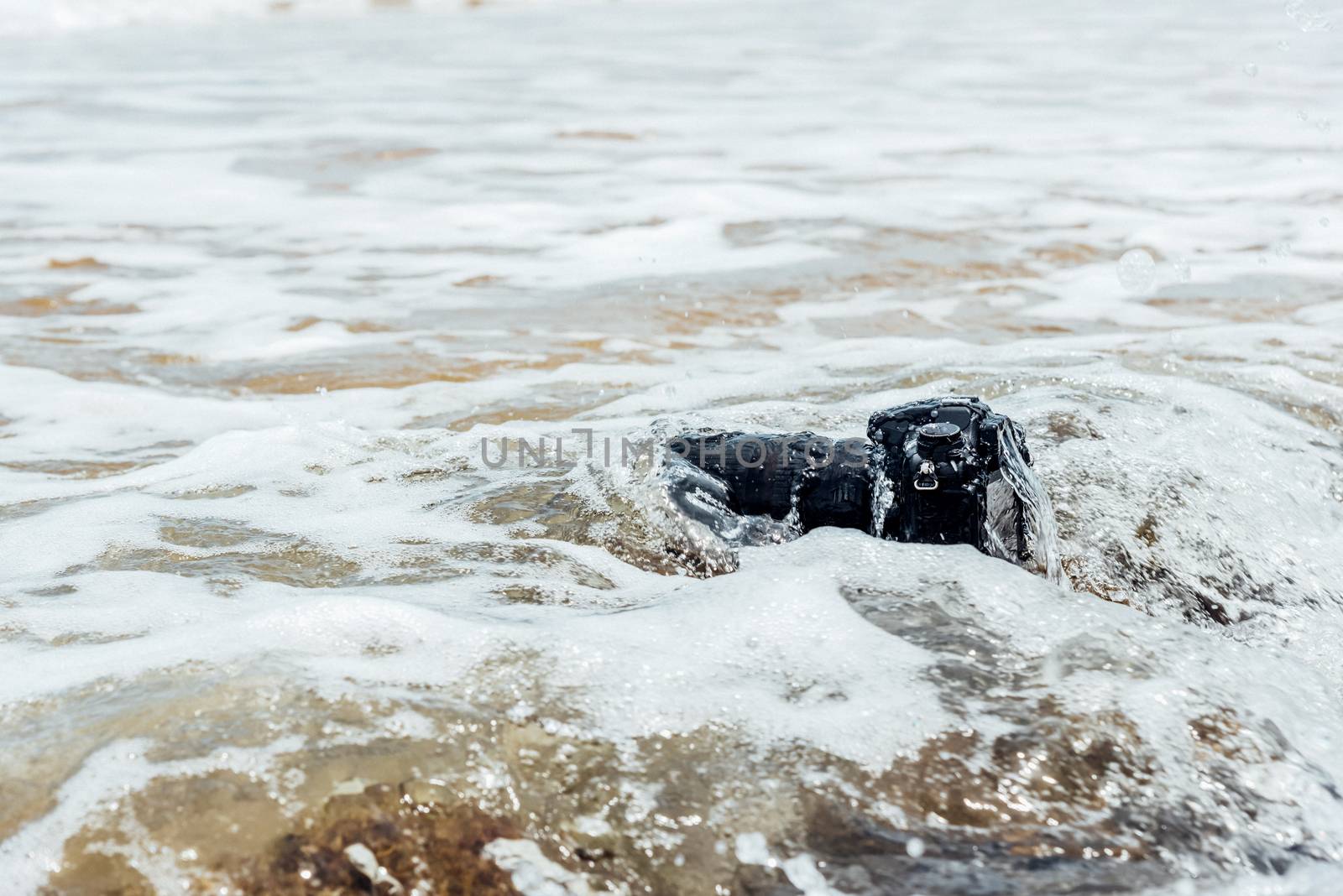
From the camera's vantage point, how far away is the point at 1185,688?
197cm

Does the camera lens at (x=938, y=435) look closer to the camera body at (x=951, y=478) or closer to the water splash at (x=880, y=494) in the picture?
the camera body at (x=951, y=478)

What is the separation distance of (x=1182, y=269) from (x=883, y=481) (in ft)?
13.0

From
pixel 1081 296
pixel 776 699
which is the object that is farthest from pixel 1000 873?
pixel 1081 296

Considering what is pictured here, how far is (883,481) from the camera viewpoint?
251 cm

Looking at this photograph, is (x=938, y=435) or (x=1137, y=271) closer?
(x=938, y=435)

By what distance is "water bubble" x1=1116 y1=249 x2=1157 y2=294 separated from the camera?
555cm

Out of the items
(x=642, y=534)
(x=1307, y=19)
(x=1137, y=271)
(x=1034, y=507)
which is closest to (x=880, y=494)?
(x=1034, y=507)

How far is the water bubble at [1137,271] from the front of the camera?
555cm

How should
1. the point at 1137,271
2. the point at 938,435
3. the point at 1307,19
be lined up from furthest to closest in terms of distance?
the point at 1307,19 → the point at 1137,271 → the point at 938,435

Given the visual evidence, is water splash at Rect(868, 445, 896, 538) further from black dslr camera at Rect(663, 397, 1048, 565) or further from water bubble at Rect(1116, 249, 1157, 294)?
water bubble at Rect(1116, 249, 1157, 294)

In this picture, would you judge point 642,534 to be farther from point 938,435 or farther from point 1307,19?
point 1307,19

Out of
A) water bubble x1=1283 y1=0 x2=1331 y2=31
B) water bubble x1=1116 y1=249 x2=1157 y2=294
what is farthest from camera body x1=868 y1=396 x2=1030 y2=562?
water bubble x1=1283 y1=0 x2=1331 y2=31

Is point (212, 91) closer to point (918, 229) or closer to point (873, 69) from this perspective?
point (873, 69)

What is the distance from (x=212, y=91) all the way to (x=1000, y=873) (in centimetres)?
1215
